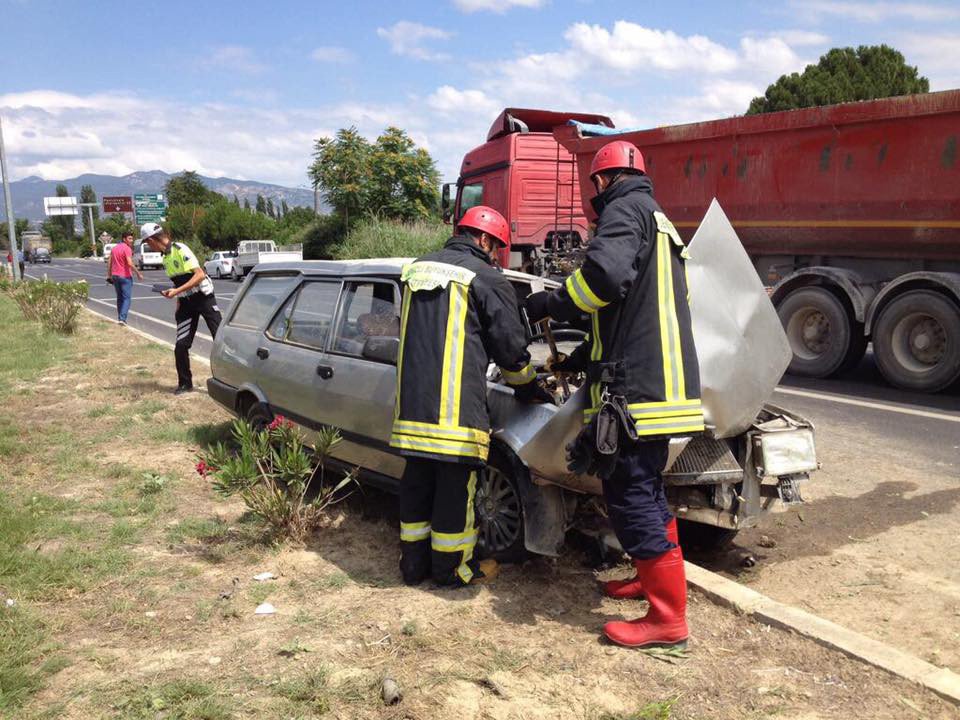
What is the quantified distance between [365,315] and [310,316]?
0.59 metres

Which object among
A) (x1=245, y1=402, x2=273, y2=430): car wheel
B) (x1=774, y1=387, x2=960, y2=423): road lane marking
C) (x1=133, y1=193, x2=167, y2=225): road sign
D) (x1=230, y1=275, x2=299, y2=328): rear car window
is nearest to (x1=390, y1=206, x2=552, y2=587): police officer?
(x1=245, y1=402, x2=273, y2=430): car wheel

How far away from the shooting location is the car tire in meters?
4.17

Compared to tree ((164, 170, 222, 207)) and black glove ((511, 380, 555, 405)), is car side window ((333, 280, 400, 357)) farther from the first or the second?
tree ((164, 170, 222, 207))

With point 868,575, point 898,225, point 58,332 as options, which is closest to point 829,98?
point 898,225

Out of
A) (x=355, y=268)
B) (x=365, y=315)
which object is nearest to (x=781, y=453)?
(x=365, y=315)

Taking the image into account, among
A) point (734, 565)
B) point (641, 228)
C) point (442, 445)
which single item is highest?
point (641, 228)

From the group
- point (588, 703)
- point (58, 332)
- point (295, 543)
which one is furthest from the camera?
point (58, 332)

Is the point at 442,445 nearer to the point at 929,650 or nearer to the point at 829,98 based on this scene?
the point at 929,650

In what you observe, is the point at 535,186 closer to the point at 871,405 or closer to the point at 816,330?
the point at 816,330

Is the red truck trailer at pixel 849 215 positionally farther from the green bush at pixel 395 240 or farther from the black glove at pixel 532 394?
the green bush at pixel 395 240

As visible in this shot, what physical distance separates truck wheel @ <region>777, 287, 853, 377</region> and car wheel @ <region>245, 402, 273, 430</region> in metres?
5.97

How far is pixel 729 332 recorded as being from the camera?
3281 millimetres

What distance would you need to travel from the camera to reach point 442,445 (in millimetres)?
3506

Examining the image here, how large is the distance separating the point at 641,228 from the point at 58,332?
39.7 ft
